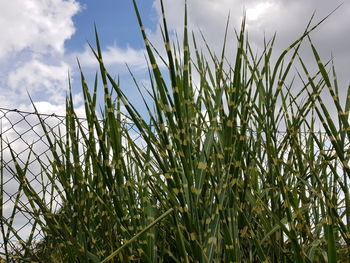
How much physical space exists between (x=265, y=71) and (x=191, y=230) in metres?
0.47

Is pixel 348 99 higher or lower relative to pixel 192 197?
higher

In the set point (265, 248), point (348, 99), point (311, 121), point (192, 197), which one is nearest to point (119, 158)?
point (192, 197)

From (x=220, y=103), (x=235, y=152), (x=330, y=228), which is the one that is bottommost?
(x=330, y=228)

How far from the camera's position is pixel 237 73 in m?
0.79

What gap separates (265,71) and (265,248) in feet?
1.22

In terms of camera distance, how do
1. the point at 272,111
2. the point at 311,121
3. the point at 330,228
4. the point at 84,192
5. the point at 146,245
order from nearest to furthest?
the point at 330,228
the point at 146,245
the point at 84,192
the point at 272,111
the point at 311,121

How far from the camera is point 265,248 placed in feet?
2.88

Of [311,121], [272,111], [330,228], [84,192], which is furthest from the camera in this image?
[311,121]

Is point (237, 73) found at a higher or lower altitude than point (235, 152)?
higher

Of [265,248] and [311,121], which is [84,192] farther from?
[311,121]

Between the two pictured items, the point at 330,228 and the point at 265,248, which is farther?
the point at 265,248

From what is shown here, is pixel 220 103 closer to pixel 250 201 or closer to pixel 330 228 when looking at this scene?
pixel 250 201

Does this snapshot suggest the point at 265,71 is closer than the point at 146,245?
No

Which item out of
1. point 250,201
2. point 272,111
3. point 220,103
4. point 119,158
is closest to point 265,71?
point 272,111
